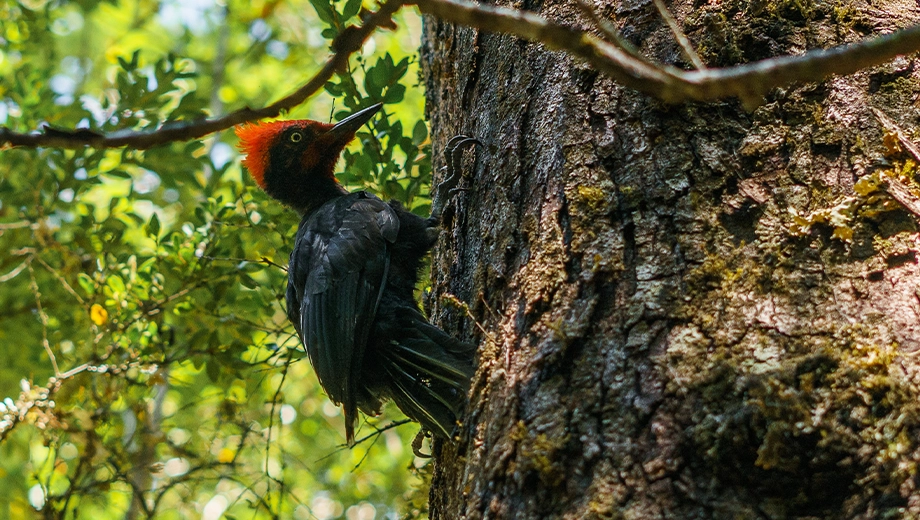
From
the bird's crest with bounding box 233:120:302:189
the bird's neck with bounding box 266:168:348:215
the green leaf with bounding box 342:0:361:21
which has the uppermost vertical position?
the bird's crest with bounding box 233:120:302:189

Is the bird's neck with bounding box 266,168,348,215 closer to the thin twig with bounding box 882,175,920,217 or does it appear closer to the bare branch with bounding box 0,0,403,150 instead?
the bare branch with bounding box 0,0,403,150

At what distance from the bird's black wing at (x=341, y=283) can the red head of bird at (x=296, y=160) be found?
52cm

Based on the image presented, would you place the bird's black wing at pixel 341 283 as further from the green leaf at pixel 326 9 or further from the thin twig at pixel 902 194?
the thin twig at pixel 902 194

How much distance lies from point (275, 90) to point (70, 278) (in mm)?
4599

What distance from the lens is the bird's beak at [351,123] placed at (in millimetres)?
4141

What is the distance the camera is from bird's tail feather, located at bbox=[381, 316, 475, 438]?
9.09 feet

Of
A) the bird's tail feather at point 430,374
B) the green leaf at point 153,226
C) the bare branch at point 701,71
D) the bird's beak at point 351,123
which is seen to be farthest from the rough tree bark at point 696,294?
the green leaf at point 153,226

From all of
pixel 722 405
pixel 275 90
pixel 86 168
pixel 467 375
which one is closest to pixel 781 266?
pixel 722 405

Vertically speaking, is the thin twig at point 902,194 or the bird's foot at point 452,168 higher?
the bird's foot at point 452,168

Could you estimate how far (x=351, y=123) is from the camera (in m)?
4.35

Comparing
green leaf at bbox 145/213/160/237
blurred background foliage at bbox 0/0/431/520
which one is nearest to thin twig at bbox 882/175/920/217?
blurred background foliage at bbox 0/0/431/520

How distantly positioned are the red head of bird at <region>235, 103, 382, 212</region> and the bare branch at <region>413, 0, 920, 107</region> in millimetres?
3254

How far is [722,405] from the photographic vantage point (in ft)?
6.08

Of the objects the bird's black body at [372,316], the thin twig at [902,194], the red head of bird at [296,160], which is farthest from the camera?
the red head of bird at [296,160]
